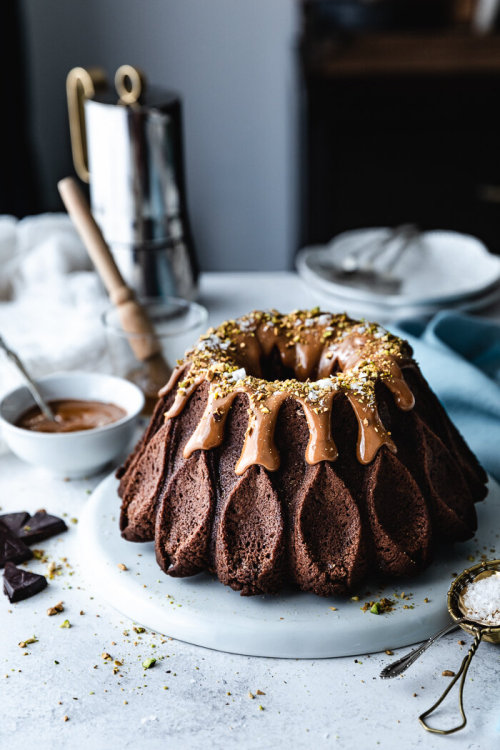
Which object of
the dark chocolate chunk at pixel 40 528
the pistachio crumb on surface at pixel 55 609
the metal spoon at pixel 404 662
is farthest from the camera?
the dark chocolate chunk at pixel 40 528

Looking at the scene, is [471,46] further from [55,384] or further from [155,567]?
[155,567]

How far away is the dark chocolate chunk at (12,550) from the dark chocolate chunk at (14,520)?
0.07 feet

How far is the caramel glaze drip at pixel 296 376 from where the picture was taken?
1.10 meters

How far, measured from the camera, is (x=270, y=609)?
43.3 inches

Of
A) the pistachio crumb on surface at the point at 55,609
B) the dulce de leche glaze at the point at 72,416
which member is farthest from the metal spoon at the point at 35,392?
the pistachio crumb on surface at the point at 55,609

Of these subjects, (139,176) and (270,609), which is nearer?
(270,609)

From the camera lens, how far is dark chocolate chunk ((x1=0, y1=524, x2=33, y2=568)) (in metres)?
1.24

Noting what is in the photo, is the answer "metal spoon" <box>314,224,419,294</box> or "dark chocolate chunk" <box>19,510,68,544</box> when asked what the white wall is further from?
"dark chocolate chunk" <box>19,510,68,544</box>

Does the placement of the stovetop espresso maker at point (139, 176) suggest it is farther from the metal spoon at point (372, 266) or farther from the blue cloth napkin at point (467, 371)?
the blue cloth napkin at point (467, 371)

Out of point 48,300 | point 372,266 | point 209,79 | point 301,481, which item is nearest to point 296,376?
point 301,481

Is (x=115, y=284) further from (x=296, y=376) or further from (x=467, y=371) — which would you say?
(x=467, y=371)

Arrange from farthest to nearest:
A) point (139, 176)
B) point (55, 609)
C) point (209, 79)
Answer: point (209, 79) < point (139, 176) < point (55, 609)

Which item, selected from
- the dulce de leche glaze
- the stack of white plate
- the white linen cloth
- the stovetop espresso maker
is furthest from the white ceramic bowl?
the stack of white plate

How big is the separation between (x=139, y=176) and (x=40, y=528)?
2.84ft
